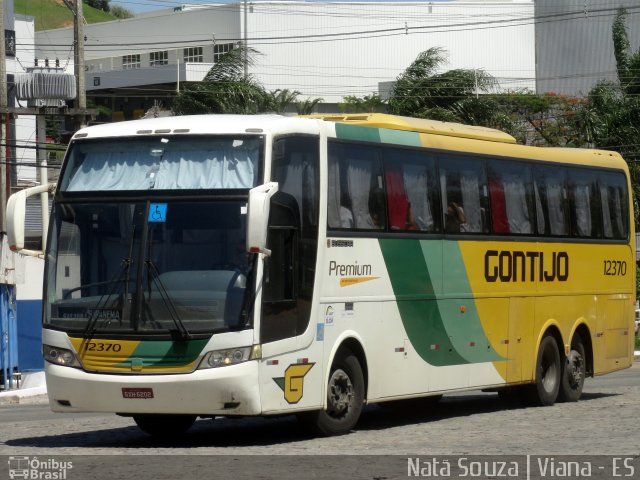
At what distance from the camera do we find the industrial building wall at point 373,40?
81.0 m

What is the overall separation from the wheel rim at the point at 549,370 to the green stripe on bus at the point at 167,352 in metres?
7.27

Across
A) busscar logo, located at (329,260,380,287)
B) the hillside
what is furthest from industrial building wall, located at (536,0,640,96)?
the hillside

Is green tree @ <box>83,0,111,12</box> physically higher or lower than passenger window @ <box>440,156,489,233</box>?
higher

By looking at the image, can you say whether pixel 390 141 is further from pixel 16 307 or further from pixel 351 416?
pixel 16 307

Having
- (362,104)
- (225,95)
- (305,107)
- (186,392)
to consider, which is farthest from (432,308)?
(362,104)

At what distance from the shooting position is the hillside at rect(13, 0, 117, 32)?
603ft

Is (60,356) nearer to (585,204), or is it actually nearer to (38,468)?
(38,468)

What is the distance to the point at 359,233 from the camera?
14.4 m

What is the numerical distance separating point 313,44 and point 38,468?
Result: 237ft

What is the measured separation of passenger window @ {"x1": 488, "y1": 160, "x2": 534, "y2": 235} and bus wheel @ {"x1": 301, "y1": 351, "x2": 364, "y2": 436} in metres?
3.77

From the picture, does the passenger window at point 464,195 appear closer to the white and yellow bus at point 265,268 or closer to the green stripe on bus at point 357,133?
the white and yellow bus at point 265,268

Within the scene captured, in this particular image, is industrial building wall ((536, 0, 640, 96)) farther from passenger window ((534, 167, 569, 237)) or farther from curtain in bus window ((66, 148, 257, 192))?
curtain in bus window ((66, 148, 257, 192))

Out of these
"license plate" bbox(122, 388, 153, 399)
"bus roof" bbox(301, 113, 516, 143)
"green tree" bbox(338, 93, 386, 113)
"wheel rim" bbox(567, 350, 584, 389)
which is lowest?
"wheel rim" bbox(567, 350, 584, 389)

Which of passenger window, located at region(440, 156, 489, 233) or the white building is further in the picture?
the white building
